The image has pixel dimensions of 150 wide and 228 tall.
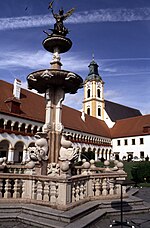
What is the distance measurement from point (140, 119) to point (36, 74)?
144 ft

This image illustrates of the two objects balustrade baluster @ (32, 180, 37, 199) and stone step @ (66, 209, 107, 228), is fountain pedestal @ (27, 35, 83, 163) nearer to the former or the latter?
balustrade baluster @ (32, 180, 37, 199)

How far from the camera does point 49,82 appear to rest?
343 inches

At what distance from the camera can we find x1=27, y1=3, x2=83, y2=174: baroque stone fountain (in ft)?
26.2

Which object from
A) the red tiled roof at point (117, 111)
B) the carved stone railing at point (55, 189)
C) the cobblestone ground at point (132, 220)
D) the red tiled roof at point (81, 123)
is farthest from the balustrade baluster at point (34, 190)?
the red tiled roof at point (117, 111)

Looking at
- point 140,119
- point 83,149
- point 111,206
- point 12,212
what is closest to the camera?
point 12,212

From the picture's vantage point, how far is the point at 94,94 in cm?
5959

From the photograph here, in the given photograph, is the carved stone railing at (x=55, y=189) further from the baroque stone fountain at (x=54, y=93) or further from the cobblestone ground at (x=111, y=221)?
the baroque stone fountain at (x=54, y=93)

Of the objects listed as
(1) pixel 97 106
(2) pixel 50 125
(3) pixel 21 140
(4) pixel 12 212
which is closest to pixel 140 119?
(1) pixel 97 106

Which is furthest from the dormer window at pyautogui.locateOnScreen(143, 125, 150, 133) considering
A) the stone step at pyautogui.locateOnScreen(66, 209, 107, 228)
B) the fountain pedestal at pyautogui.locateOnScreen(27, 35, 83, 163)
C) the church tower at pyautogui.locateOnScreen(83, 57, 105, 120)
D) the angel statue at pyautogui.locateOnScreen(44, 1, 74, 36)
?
the stone step at pyautogui.locateOnScreen(66, 209, 107, 228)

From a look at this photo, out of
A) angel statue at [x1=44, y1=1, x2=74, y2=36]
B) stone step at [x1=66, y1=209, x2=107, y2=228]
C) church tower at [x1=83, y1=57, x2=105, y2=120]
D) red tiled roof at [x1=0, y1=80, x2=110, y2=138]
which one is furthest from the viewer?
church tower at [x1=83, y1=57, x2=105, y2=120]

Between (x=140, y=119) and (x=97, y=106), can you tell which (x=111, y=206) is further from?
(x=97, y=106)

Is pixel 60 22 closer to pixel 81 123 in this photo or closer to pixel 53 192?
pixel 53 192

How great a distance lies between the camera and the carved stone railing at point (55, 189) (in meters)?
5.74

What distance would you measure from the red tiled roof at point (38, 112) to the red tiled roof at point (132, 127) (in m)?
3.44
